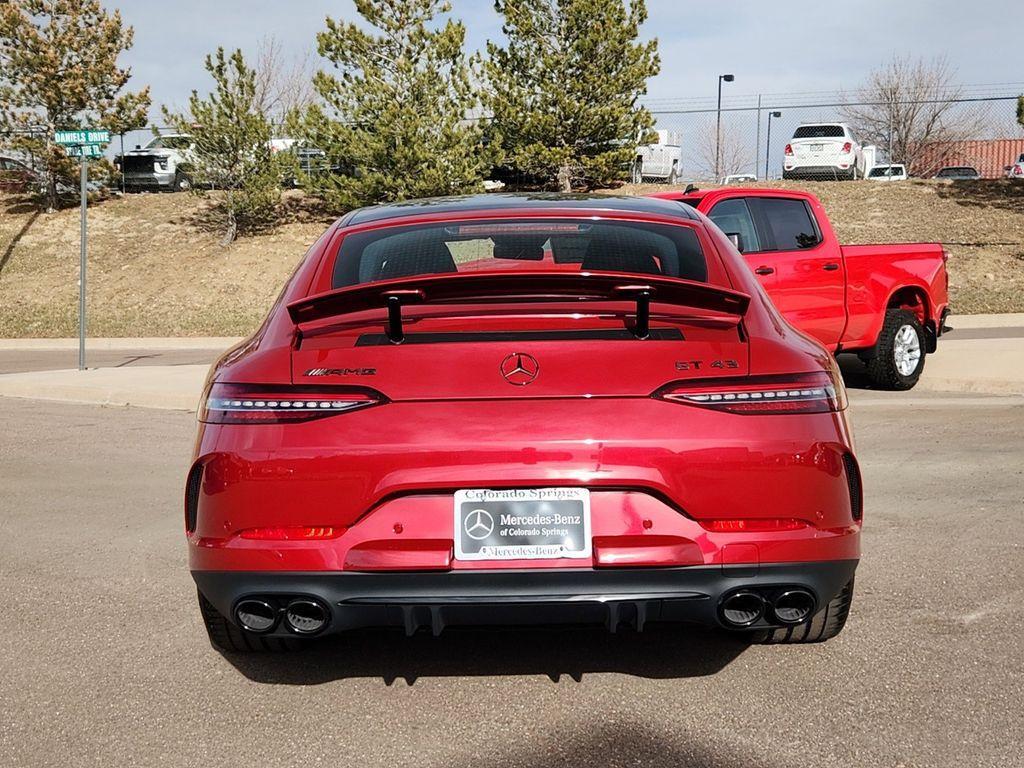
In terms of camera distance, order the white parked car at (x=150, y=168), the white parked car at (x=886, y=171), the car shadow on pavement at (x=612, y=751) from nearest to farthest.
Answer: the car shadow on pavement at (x=612, y=751)
the white parked car at (x=150, y=168)
the white parked car at (x=886, y=171)

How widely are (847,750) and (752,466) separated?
0.83m

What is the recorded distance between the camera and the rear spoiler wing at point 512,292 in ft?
11.4

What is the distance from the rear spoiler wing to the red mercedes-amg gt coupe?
0.02 metres

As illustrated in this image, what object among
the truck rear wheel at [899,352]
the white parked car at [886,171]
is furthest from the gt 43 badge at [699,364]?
the white parked car at [886,171]

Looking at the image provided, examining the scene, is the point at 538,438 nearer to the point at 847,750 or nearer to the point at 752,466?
the point at 752,466

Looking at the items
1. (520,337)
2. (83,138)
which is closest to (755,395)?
(520,337)

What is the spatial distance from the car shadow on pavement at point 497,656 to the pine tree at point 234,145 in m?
24.2

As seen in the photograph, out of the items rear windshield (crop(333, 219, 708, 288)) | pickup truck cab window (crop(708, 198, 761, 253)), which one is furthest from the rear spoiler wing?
pickup truck cab window (crop(708, 198, 761, 253))

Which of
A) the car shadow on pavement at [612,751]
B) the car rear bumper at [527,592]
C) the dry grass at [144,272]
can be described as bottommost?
the dry grass at [144,272]

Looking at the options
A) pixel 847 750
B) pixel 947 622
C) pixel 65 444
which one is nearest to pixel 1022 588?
pixel 947 622

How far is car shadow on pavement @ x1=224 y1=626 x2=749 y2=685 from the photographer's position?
3875 mm

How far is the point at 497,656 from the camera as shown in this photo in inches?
159

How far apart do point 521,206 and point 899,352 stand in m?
7.43

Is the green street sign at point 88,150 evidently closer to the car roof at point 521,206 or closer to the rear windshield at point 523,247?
the car roof at point 521,206
